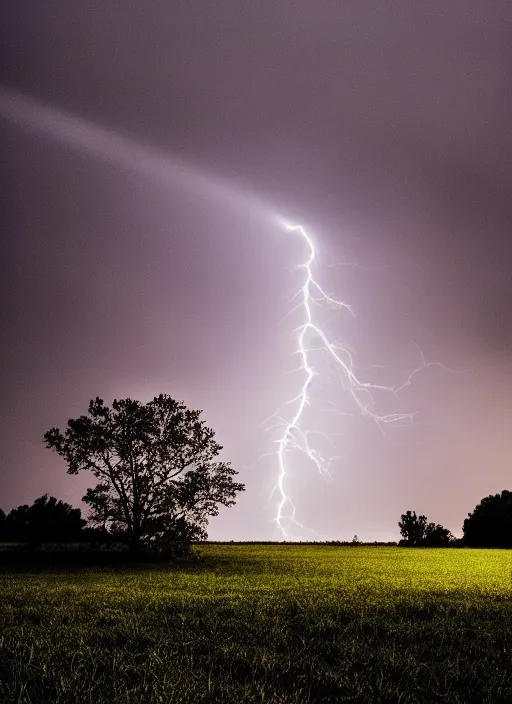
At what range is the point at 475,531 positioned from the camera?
7112cm

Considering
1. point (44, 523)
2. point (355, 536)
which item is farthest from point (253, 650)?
point (355, 536)

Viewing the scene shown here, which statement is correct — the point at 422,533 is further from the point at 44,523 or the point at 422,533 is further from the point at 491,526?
the point at 44,523

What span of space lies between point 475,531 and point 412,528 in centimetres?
887

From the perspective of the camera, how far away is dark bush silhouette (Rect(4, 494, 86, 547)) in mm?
41656

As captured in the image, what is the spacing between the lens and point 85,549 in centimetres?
3022

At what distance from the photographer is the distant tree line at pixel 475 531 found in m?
66.8

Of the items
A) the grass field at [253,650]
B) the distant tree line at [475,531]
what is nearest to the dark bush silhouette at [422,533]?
the distant tree line at [475,531]

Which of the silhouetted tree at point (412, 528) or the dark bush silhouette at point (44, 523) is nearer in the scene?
the dark bush silhouette at point (44, 523)

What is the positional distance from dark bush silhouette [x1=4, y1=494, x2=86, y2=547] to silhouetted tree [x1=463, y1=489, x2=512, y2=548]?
164 feet

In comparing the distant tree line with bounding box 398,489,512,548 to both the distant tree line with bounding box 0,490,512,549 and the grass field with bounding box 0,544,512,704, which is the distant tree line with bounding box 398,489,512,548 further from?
the grass field with bounding box 0,544,512,704

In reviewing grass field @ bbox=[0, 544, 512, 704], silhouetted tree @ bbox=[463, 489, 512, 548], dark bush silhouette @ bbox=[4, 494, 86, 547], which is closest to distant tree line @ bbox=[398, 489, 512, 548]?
silhouetted tree @ bbox=[463, 489, 512, 548]

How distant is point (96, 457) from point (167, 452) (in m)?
3.68

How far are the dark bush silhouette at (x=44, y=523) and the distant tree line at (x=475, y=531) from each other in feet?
135

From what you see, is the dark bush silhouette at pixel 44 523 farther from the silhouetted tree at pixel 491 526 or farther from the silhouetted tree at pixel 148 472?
the silhouetted tree at pixel 491 526
